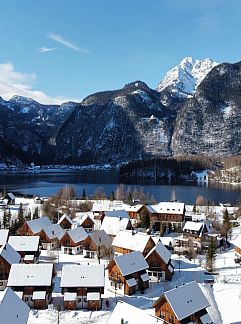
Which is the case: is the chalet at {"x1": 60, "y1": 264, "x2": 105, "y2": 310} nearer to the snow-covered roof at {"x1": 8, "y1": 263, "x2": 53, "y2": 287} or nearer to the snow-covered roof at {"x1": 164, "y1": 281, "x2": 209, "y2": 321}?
the snow-covered roof at {"x1": 8, "y1": 263, "x2": 53, "y2": 287}

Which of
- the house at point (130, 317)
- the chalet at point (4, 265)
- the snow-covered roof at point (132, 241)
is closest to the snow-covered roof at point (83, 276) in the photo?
the chalet at point (4, 265)

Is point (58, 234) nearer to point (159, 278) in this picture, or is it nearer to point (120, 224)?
point (120, 224)

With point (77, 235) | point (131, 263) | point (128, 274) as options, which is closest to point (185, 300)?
point (128, 274)

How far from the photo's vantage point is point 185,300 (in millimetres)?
25141

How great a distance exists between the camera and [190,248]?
44.8 metres

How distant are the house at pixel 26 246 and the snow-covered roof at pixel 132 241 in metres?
7.88

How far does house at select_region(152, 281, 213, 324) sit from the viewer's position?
24.4 metres

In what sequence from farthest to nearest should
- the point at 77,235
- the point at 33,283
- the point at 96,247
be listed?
the point at 77,235 → the point at 96,247 → the point at 33,283

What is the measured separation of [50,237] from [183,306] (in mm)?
25117

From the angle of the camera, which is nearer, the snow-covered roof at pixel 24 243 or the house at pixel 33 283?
the house at pixel 33 283

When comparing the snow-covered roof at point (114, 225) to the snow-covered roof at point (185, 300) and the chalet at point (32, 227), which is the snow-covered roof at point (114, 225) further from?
the snow-covered roof at point (185, 300)

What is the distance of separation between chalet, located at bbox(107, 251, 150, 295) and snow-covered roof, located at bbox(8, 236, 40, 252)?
31.6 ft

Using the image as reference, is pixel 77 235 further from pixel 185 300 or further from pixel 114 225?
pixel 185 300

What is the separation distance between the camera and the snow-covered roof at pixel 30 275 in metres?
30.6
